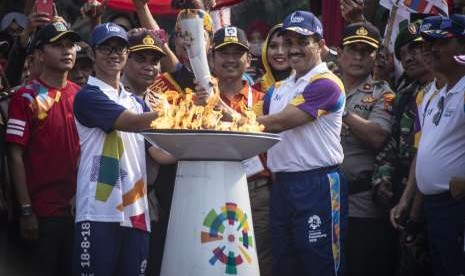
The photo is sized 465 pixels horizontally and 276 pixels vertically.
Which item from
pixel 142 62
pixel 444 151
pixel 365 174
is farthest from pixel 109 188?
pixel 444 151

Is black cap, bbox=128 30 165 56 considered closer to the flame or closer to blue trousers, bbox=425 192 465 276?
the flame


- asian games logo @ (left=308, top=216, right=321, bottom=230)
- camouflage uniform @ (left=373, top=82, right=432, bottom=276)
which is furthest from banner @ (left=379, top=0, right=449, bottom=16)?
asian games logo @ (left=308, top=216, right=321, bottom=230)

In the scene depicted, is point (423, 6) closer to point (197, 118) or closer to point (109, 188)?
point (197, 118)

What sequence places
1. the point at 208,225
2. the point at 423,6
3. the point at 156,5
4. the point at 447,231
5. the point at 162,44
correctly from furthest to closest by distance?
the point at 156,5 → the point at 423,6 → the point at 162,44 → the point at 447,231 → the point at 208,225

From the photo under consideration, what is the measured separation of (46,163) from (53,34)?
3.13 ft

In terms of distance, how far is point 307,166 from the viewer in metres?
7.19

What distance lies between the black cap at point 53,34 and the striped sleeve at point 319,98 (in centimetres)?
184

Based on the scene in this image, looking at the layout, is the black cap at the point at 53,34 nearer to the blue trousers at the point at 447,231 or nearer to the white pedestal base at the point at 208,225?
the white pedestal base at the point at 208,225

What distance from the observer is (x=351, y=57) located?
8.12m

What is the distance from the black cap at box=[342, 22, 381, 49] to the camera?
26.6 ft

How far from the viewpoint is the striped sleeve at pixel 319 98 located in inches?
283

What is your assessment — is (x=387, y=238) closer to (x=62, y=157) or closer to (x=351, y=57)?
(x=351, y=57)

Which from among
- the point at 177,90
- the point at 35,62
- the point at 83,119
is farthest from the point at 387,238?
the point at 35,62

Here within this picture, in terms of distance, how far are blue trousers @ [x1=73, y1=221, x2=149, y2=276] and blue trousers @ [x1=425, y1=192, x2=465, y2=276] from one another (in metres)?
1.92
